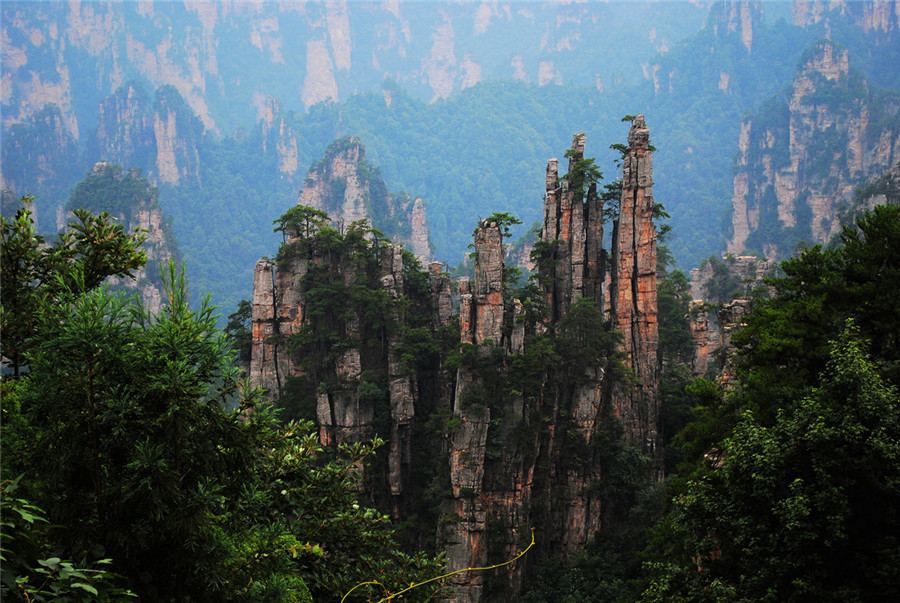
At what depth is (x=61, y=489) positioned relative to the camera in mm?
6398

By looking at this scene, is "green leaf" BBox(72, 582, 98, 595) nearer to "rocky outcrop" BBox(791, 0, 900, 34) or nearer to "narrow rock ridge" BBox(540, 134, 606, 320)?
"narrow rock ridge" BBox(540, 134, 606, 320)

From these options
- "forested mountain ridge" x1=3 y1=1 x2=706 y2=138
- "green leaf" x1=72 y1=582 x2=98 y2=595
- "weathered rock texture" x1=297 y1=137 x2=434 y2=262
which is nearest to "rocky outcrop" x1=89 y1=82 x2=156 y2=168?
"forested mountain ridge" x1=3 y1=1 x2=706 y2=138

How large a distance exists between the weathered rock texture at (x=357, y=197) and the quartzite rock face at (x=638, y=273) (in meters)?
60.9

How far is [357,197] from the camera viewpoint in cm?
9131

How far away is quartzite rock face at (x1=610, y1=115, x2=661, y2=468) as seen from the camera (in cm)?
3083

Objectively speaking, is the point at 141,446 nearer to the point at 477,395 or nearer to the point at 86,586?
the point at 86,586

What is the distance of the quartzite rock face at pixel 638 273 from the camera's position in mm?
30828

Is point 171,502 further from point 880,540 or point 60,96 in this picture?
point 60,96

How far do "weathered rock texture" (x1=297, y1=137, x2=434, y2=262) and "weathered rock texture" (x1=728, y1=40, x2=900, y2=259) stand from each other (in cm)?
4056

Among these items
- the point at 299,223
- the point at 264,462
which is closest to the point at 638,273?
the point at 299,223

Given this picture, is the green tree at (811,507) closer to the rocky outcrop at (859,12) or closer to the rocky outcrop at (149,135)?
the rocky outcrop at (149,135)

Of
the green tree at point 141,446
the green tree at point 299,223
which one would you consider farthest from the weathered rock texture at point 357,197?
the green tree at point 141,446

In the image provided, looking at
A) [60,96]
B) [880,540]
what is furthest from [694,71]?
[880,540]

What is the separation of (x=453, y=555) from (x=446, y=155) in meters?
111
